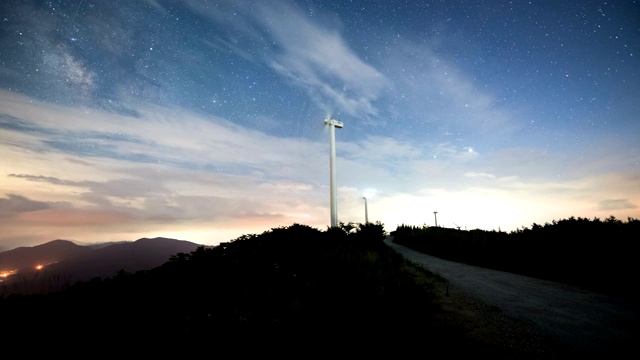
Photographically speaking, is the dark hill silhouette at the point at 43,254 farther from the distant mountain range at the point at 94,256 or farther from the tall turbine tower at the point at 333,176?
the tall turbine tower at the point at 333,176

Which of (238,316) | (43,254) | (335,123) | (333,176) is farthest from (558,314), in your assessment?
(43,254)

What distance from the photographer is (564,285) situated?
811cm

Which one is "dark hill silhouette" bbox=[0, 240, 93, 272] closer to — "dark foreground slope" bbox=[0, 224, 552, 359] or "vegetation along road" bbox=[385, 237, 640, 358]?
"dark foreground slope" bbox=[0, 224, 552, 359]

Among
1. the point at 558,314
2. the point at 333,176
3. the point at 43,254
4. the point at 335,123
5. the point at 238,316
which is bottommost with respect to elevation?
the point at 43,254

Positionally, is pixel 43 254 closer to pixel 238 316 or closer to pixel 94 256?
pixel 94 256

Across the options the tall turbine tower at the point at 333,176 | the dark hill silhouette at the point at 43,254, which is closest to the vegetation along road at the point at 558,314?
the tall turbine tower at the point at 333,176

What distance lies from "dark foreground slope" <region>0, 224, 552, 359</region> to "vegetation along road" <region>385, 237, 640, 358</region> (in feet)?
3.09

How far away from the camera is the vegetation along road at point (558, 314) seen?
4074 mm

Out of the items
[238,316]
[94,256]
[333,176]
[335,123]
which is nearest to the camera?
[238,316]

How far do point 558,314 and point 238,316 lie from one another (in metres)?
6.31

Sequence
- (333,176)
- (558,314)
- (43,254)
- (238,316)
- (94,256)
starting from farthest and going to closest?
(43,254), (94,256), (333,176), (558,314), (238,316)

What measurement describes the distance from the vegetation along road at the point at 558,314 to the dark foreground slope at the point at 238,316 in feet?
3.09

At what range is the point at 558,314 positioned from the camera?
18.0 ft

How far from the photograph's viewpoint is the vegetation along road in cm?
407
